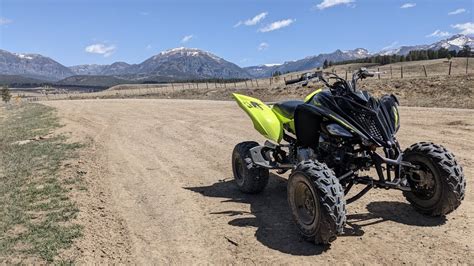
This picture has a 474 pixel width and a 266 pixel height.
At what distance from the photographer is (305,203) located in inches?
203

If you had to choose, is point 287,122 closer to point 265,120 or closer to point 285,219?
point 265,120

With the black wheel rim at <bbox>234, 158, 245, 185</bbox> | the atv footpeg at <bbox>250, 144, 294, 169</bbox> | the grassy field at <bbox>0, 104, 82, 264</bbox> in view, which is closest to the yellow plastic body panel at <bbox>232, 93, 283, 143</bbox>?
the atv footpeg at <bbox>250, 144, 294, 169</bbox>

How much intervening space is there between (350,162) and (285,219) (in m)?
1.17

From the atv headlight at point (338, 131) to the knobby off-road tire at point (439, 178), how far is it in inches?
36.7

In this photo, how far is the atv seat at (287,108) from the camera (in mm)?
6587

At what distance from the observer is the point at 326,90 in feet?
19.1

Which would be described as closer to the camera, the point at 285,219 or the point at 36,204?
the point at 285,219

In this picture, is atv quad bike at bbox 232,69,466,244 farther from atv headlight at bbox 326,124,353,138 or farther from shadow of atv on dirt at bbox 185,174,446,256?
shadow of atv on dirt at bbox 185,174,446,256

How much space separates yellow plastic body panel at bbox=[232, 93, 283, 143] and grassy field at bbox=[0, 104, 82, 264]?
2.98m

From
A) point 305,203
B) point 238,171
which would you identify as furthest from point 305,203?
point 238,171

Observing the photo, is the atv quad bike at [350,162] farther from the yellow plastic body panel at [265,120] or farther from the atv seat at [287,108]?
the yellow plastic body panel at [265,120]

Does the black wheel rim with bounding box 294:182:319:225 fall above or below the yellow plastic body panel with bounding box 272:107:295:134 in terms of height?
below

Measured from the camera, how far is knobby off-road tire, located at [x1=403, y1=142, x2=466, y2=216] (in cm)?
509

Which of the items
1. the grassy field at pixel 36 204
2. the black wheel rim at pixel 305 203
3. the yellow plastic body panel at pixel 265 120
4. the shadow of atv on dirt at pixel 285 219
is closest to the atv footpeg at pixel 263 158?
the yellow plastic body panel at pixel 265 120
